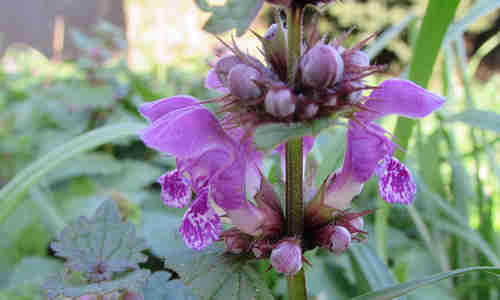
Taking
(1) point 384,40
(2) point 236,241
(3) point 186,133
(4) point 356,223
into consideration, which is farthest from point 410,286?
(1) point 384,40

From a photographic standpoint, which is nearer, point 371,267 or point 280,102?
point 280,102

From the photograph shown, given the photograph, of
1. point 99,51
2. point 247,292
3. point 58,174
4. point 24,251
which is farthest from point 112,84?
point 247,292

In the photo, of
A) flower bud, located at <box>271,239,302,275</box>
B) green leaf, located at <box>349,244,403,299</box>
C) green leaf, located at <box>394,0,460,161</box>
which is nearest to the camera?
flower bud, located at <box>271,239,302,275</box>

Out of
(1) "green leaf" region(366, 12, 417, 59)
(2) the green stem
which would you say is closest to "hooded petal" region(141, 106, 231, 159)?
(2) the green stem

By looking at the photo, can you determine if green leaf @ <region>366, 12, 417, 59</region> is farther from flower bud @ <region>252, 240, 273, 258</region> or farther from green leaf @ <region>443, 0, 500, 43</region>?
flower bud @ <region>252, 240, 273, 258</region>

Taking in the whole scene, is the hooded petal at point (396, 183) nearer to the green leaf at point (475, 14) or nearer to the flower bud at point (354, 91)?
the flower bud at point (354, 91)

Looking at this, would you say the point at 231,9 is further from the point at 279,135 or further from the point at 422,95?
the point at 422,95

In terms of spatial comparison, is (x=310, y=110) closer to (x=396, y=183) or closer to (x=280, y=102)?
(x=280, y=102)
